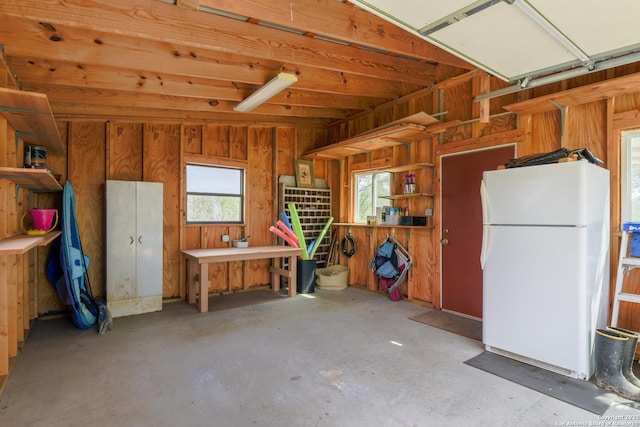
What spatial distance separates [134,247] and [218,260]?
1082mm

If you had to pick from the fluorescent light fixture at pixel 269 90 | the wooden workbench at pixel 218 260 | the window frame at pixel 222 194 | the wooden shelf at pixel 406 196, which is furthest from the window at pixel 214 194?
the wooden shelf at pixel 406 196

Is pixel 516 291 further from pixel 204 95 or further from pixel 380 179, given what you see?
pixel 204 95

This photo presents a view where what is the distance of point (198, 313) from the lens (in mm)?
4500

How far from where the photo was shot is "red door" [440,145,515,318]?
424cm

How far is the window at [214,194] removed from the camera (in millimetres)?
5340

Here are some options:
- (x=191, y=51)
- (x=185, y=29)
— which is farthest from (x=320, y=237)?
(x=185, y=29)

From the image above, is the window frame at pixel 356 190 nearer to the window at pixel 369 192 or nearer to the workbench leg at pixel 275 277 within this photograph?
the window at pixel 369 192

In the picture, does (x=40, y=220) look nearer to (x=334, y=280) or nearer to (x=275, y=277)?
(x=275, y=277)

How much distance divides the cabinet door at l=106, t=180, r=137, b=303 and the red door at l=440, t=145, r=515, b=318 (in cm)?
417

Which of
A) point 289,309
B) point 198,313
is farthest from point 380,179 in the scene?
point 198,313

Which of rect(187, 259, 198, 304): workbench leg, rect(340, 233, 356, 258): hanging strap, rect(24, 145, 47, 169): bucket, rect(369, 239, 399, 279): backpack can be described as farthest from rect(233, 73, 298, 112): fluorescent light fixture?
rect(340, 233, 356, 258): hanging strap

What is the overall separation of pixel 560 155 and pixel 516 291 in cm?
125

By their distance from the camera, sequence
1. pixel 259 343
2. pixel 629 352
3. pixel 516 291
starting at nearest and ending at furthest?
1. pixel 629 352
2. pixel 516 291
3. pixel 259 343

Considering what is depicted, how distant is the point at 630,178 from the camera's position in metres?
3.14
